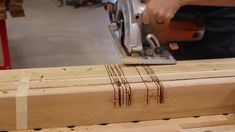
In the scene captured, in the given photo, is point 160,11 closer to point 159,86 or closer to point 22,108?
point 159,86

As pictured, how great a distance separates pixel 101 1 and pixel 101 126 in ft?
16.1

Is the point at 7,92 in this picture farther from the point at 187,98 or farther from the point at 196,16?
the point at 196,16

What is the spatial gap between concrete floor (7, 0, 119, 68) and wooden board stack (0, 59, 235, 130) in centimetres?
232

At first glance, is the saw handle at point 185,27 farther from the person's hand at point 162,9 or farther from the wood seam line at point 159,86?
the wood seam line at point 159,86

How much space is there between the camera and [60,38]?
414 centimetres

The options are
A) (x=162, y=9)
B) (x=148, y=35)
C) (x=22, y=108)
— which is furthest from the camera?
(x=148, y=35)

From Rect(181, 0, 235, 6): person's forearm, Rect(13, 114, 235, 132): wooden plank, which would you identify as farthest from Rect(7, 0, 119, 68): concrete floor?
Rect(13, 114, 235, 132): wooden plank

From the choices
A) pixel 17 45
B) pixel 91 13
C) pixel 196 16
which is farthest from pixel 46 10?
pixel 196 16

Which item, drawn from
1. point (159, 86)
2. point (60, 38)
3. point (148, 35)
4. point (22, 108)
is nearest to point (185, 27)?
point (148, 35)

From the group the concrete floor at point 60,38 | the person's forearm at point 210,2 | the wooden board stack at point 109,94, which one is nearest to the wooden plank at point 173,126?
the wooden board stack at point 109,94

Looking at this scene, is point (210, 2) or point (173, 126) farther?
point (210, 2)

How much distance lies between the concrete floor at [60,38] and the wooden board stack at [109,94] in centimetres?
232

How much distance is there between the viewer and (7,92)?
0.96 meters

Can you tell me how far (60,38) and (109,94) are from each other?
10.6 ft
